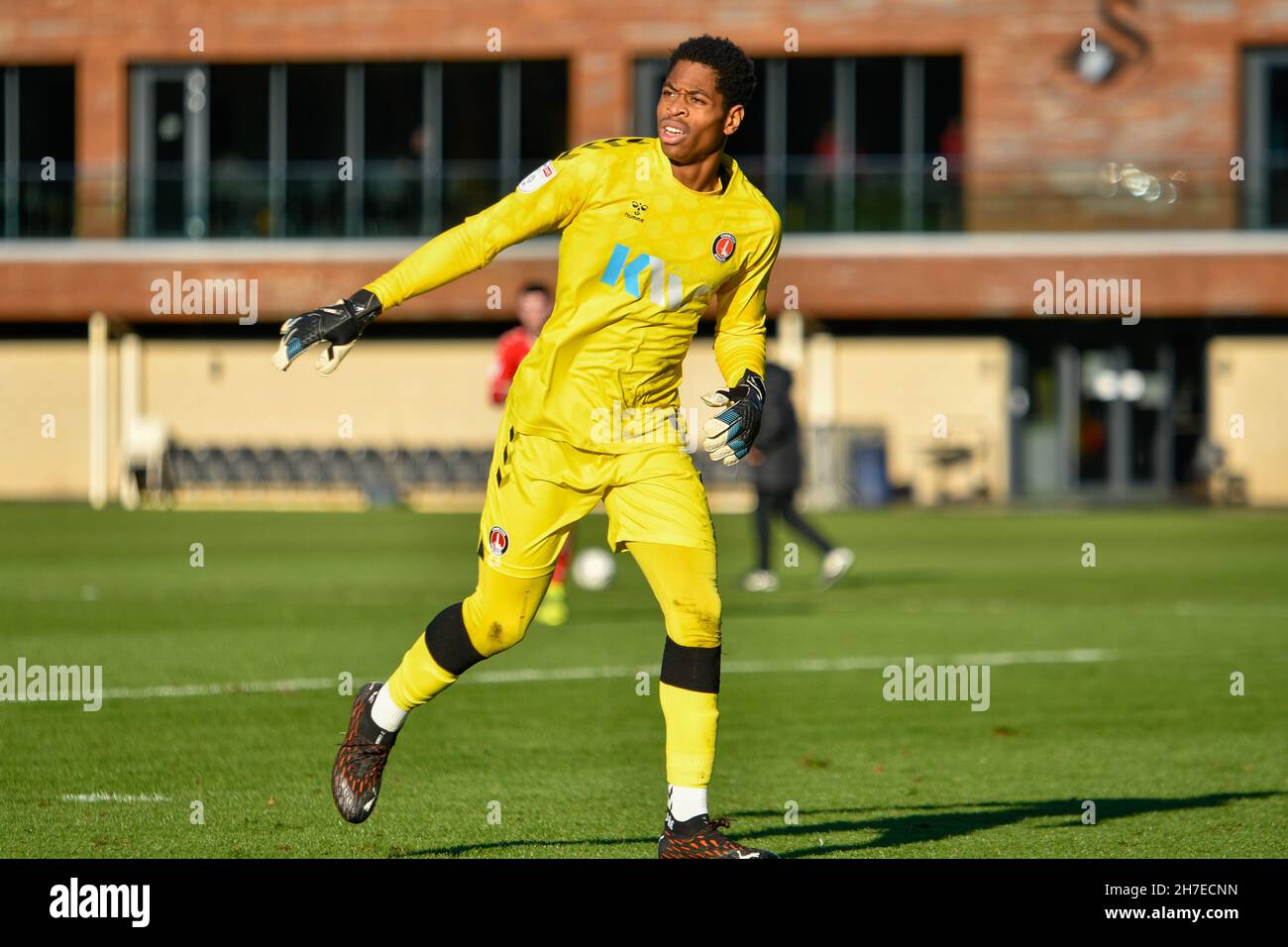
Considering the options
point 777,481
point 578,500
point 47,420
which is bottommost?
point 777,481

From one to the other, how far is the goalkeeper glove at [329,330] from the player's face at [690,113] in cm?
99

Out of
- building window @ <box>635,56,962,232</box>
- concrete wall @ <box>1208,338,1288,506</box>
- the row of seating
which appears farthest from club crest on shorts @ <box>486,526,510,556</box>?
concrete wall @ <box>1208,338,1288,506</box>

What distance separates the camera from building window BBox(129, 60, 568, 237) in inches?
1575

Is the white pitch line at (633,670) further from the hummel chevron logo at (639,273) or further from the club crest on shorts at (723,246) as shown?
the club crest on shorts at (723,246)

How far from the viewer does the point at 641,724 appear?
9.76m

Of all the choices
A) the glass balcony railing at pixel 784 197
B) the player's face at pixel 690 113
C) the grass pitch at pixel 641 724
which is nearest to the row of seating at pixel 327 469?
the glass balcony railing at pixel 784 197

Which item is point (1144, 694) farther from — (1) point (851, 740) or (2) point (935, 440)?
(2) point (935, 440)

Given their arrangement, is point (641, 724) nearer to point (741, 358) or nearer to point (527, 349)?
point (741, 358)

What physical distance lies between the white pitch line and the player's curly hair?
17.9 ft

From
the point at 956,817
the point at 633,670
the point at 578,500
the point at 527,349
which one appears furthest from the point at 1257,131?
the point at 578,500

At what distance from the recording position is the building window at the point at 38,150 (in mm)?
40125

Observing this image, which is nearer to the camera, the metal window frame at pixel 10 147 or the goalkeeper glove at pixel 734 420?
the goalkeeper glove at pixel 734 420

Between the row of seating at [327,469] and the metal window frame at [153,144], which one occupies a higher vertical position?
the metal window frame at [153,144]

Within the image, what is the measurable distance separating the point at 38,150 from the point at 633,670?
32.1m
